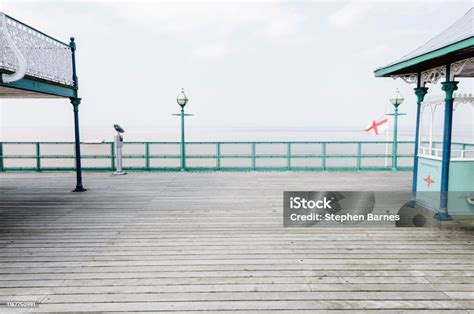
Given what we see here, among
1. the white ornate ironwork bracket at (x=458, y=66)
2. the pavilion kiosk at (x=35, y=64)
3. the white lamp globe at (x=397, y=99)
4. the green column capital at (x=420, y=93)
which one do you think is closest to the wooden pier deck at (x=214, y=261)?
the pavilion kiosk at (x=35, y=64)

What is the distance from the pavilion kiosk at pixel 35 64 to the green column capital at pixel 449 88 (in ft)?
24.6

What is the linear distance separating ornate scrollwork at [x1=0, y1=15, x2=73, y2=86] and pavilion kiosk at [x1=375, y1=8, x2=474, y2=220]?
23.8 feet

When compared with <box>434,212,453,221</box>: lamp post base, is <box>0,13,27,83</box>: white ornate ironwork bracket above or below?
above

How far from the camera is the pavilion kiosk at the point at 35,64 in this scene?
19.8 ft

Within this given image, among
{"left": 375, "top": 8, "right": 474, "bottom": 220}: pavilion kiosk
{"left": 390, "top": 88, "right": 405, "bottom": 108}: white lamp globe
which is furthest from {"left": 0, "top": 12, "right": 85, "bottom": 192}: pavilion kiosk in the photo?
{"left": 390, "top": 88, "right": 405, "bottom": 108}: white lamp globe

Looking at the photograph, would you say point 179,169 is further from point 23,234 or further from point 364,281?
point 364,281

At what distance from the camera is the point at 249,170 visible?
13.7m

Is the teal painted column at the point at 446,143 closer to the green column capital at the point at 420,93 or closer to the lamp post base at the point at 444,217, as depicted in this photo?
the lamp post base at the point at 444,217

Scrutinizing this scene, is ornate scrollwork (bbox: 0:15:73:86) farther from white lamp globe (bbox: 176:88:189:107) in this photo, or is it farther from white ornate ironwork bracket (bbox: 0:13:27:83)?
white lamp globe (bbox: 176:88:189:107)

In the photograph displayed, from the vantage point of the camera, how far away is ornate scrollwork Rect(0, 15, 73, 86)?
6.17m

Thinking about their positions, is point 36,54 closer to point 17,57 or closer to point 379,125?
point 17,57

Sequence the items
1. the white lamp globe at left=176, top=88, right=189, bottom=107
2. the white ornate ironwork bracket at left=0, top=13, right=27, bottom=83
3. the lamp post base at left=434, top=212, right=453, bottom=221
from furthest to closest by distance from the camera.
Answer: the white lamp globe at left=176, top=88, right=189, bottom=107 < the lamp post base at left=434, top=212, right=453, bottom=221 < the white ornate ironwork bracket at left=0, top=13, right=27, bottom=83

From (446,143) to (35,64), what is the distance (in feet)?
27.4

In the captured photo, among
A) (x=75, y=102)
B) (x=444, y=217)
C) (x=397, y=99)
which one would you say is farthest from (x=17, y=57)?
(x=397, y=99)
